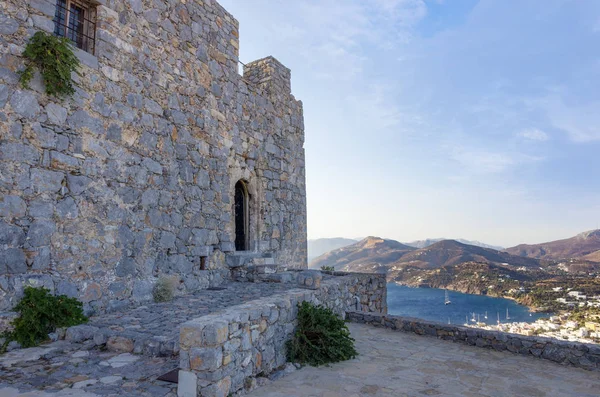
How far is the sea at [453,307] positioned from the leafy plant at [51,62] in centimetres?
Result: 2956

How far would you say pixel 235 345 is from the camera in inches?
142

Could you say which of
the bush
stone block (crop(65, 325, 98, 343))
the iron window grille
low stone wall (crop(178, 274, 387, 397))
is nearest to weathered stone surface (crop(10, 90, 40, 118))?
the iron window grille

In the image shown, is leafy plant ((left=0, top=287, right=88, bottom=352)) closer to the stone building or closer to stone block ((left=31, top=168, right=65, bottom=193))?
the stone building

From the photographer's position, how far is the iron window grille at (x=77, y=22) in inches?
223

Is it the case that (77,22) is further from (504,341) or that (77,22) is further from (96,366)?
(504,341)

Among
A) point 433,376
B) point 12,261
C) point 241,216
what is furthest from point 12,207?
point 433,376

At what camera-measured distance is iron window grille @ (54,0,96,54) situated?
5.66m

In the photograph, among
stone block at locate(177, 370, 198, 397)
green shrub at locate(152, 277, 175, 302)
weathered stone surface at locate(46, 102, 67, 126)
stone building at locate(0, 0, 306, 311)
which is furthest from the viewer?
green shrub at locate(152, 277, 175, 302)

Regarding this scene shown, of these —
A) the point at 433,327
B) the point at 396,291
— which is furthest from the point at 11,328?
the point at 396,291

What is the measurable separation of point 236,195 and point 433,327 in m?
5.56

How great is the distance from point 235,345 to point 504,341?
462 cm

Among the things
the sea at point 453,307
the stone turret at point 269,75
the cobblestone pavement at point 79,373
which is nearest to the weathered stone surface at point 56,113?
the cobblestone pavement at point 79,373

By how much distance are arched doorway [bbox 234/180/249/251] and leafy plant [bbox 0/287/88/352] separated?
4621 mm

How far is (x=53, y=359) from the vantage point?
3.75 meters
